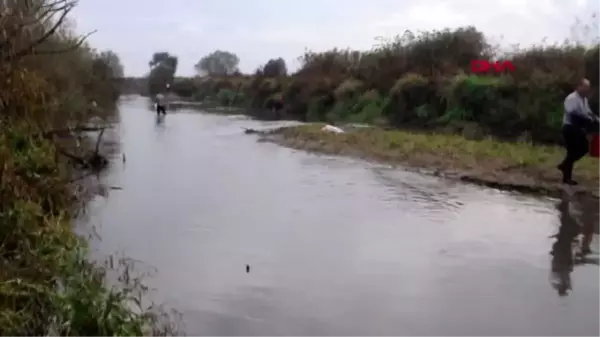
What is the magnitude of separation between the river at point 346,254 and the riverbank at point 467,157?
887 millimetres

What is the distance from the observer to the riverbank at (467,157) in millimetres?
14992

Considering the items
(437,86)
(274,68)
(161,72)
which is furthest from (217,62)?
(437,86)

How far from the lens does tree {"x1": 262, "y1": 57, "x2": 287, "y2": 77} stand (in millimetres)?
61194

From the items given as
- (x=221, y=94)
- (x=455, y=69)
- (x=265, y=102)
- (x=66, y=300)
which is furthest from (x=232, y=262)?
(x=221, y=94)

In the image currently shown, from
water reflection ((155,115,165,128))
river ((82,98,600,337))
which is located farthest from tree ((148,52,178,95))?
river ((82,98,600,337))

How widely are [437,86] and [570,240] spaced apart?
874 inches

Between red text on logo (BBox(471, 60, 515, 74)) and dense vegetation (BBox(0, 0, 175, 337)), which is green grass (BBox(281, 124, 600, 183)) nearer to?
red text on logo (BBox(471, 60, 515, 74))

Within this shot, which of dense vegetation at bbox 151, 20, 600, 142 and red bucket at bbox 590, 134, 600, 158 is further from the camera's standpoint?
dense vegetation at bbox 151, 20, 600, 142

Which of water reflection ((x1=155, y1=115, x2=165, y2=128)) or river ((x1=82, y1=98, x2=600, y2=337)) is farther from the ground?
river ((x1=82, y1=98, x2=600, y2=337))

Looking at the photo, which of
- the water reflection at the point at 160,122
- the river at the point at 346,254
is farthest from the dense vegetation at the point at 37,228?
the water reflection at the point at 160,122

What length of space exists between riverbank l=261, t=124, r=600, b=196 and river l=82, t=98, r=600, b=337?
89 centimetres

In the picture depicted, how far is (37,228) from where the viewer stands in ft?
23.5

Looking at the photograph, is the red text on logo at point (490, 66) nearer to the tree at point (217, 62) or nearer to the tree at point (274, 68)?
the tree at point (274, 68)

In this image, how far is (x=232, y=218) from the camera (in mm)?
11922
